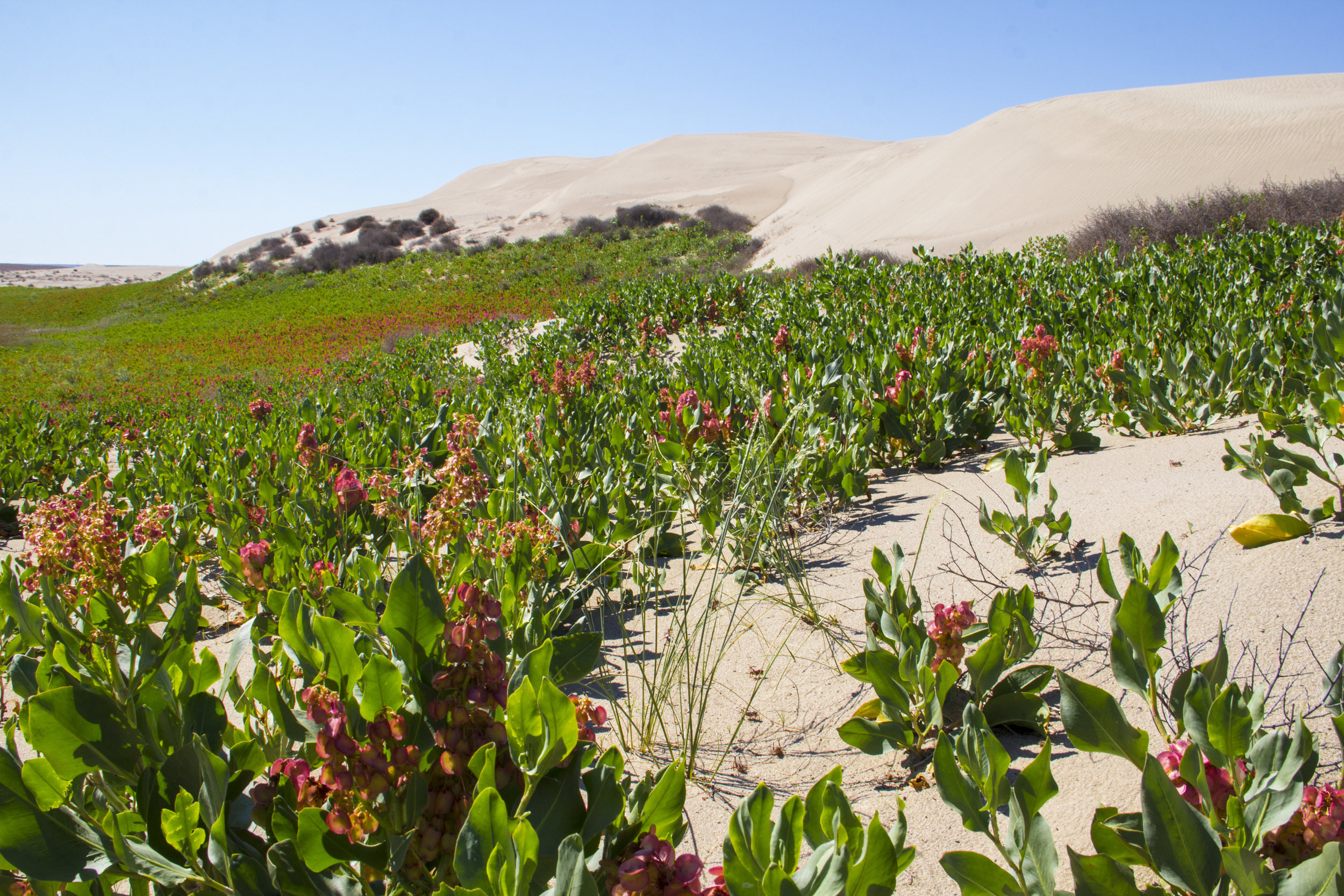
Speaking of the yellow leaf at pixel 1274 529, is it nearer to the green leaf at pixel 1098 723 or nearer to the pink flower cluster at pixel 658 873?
the green leaf at pixel 1098 723

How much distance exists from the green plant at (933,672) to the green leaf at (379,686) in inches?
39.2

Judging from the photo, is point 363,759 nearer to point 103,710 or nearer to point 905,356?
point 103,710

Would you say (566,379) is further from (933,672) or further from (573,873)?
(573,873)

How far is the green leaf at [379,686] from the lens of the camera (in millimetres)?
1239

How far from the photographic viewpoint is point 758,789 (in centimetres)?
111

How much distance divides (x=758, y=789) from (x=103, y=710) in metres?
1.06

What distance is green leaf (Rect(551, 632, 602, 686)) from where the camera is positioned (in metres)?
1.43

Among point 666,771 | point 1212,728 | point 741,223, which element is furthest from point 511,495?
point 741,223

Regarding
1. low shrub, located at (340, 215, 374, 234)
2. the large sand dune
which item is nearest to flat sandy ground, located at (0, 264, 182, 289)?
low shrub, located at (340, 215, 374, 234)

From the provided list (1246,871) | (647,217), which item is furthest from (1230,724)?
(647,217)

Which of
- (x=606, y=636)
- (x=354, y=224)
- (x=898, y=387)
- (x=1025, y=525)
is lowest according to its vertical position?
(x=606, y=636)

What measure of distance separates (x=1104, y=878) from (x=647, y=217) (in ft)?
138

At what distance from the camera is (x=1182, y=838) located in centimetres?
105

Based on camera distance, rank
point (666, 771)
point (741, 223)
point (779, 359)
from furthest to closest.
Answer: point (741, 223) < point (779, 359) < point (666, 771)
